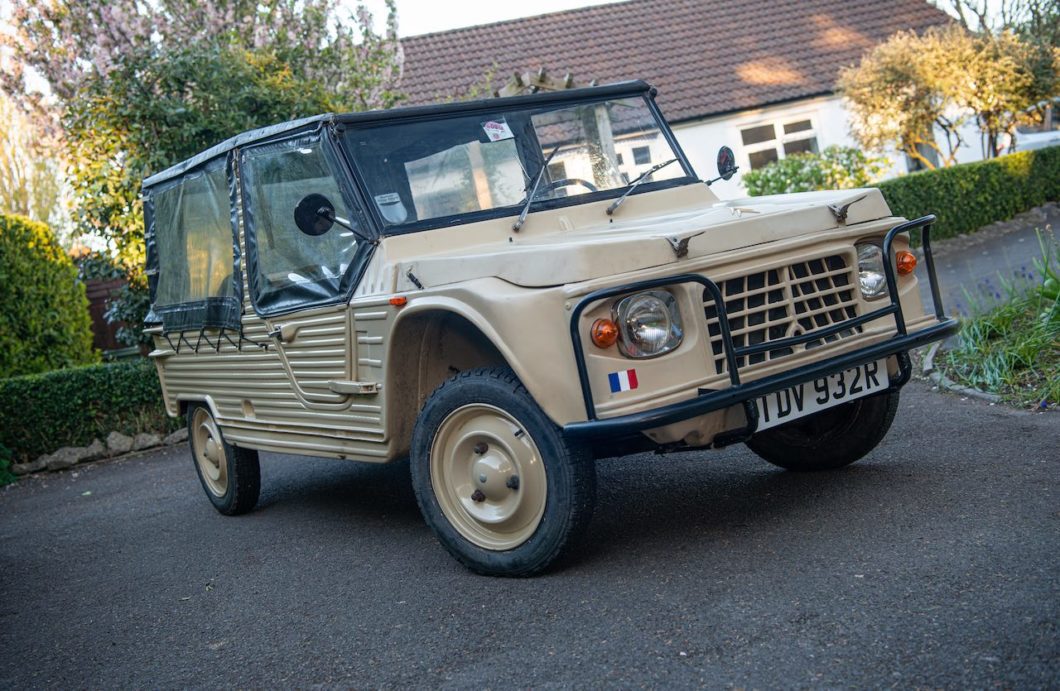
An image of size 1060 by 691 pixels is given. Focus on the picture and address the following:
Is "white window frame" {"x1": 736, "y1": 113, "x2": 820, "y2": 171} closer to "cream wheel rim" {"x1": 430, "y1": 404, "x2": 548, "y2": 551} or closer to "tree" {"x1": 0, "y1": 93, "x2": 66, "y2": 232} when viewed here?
"tree" {"x1": 0, "y1": 93, "x2": 66, "y2": 232}

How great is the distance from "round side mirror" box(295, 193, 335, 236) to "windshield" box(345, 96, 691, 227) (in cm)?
27

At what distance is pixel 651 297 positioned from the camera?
3.74m

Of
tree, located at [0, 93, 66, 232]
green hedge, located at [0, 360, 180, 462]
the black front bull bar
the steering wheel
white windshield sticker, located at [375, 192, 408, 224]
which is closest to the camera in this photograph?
the black front bull bar

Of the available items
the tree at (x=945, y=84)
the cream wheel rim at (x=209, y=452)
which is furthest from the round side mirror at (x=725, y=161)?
the tree at (x=945, y=84)

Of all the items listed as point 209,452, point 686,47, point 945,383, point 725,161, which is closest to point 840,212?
point 725,161

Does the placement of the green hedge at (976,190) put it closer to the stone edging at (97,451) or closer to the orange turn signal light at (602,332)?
the stone edging at (97,451)

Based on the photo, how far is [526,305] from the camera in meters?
3.68

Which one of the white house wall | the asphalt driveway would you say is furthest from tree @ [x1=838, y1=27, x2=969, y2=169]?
the asphalt driveway

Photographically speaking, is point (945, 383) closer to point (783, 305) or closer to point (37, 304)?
point (783, 305)

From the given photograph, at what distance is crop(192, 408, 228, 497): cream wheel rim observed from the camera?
6461 mm

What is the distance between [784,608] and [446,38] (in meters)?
20.3

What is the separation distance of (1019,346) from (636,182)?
3079 mm

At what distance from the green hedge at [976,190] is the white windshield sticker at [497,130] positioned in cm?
1101

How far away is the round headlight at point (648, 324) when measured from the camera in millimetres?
3691
